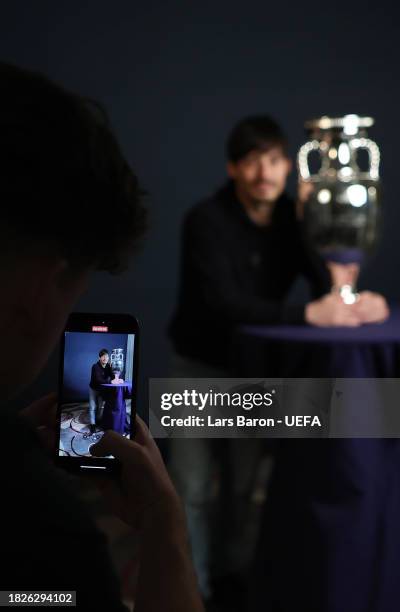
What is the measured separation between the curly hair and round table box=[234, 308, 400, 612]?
1154 millimetres

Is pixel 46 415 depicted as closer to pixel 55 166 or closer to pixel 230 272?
pixel 55 166

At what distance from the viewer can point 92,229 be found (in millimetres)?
462

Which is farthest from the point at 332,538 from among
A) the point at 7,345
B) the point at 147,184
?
the point at 147,184

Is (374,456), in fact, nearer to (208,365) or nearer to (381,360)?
(381,360)

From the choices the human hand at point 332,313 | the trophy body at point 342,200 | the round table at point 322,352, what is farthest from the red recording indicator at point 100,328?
the trophy body at point 342,200

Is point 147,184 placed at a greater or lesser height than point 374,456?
A: greater

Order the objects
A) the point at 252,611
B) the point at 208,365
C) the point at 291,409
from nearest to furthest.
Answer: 1. the point at 291,409
2. the point at 252,611
3. the point at 208,365

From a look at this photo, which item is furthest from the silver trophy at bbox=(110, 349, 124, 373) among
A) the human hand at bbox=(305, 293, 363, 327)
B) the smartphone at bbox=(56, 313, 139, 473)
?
the human hand at bbox=(305, 293, 363, 327)

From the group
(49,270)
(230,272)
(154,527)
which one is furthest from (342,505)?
(49,270)

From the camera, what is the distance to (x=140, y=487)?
529 millimetres

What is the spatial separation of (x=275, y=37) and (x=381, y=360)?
75.9 inches

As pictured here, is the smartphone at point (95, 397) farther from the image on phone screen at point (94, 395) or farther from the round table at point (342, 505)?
the round table at point (342, 505)

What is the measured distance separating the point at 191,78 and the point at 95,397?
8.79 feet

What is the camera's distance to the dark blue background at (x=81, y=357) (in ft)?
1.75
